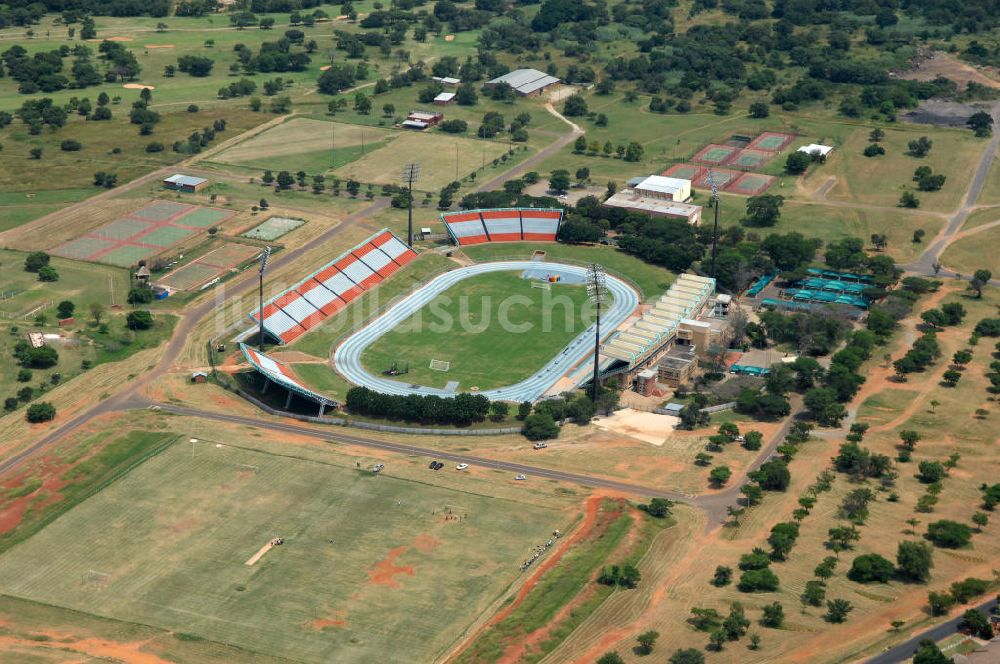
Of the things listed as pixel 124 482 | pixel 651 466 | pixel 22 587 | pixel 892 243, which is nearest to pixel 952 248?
pixel 892 243

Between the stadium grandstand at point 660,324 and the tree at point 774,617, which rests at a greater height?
the stadium grandstand at point 660,324

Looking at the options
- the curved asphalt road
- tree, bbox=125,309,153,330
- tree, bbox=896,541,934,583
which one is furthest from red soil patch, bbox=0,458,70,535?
tree, bbox=896,541,934,583

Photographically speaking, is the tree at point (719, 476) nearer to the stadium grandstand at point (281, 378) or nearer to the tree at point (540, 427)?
the tree at point (540, 427)

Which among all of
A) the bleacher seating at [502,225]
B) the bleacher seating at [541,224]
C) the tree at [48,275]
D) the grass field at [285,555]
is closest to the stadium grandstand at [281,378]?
the grass field at [285,555]

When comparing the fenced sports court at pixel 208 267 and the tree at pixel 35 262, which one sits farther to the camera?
the tree at pixel 35 262

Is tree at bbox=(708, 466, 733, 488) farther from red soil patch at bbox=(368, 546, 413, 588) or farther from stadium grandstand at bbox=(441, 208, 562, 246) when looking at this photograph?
stadium grandstand at bbox=(441, 208, 562, 246)

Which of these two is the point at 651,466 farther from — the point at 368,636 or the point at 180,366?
the point at 180,366

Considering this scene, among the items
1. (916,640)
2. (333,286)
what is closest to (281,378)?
(333,286)
